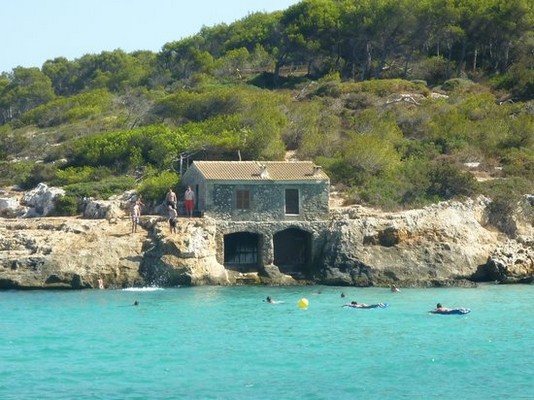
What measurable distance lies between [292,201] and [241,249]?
292 centimetres

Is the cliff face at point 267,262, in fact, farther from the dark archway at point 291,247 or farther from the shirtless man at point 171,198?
the dark archway at point 291,247

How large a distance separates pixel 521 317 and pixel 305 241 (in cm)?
1212

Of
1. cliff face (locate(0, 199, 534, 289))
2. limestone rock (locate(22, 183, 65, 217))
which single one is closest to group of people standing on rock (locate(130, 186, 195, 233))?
cliff face (locate(0, 199, 534, 289))

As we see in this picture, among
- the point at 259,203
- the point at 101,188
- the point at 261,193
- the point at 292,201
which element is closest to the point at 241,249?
the point at 259,203

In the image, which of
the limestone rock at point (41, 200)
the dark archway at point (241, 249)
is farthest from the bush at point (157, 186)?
the dark archway at point (241, 249)

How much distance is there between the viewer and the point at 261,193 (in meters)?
40.8

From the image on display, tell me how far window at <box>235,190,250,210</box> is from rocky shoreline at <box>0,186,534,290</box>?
3.10 feet

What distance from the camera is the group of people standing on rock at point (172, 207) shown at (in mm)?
39375

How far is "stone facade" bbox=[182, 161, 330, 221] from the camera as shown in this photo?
40.7 metres

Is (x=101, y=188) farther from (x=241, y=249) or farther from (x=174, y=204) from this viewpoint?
(x=241, y=249)

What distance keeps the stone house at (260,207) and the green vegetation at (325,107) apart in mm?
3319

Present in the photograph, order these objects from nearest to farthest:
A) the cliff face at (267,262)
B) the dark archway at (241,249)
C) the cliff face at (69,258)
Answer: the cliff face at (69,258) < the cliff face at (267,262) < the dark archway at (241,249)

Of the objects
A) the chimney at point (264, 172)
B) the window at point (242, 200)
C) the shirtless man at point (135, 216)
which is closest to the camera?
the shirtless man at point (135, 216)

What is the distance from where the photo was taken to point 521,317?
32.3 meters
